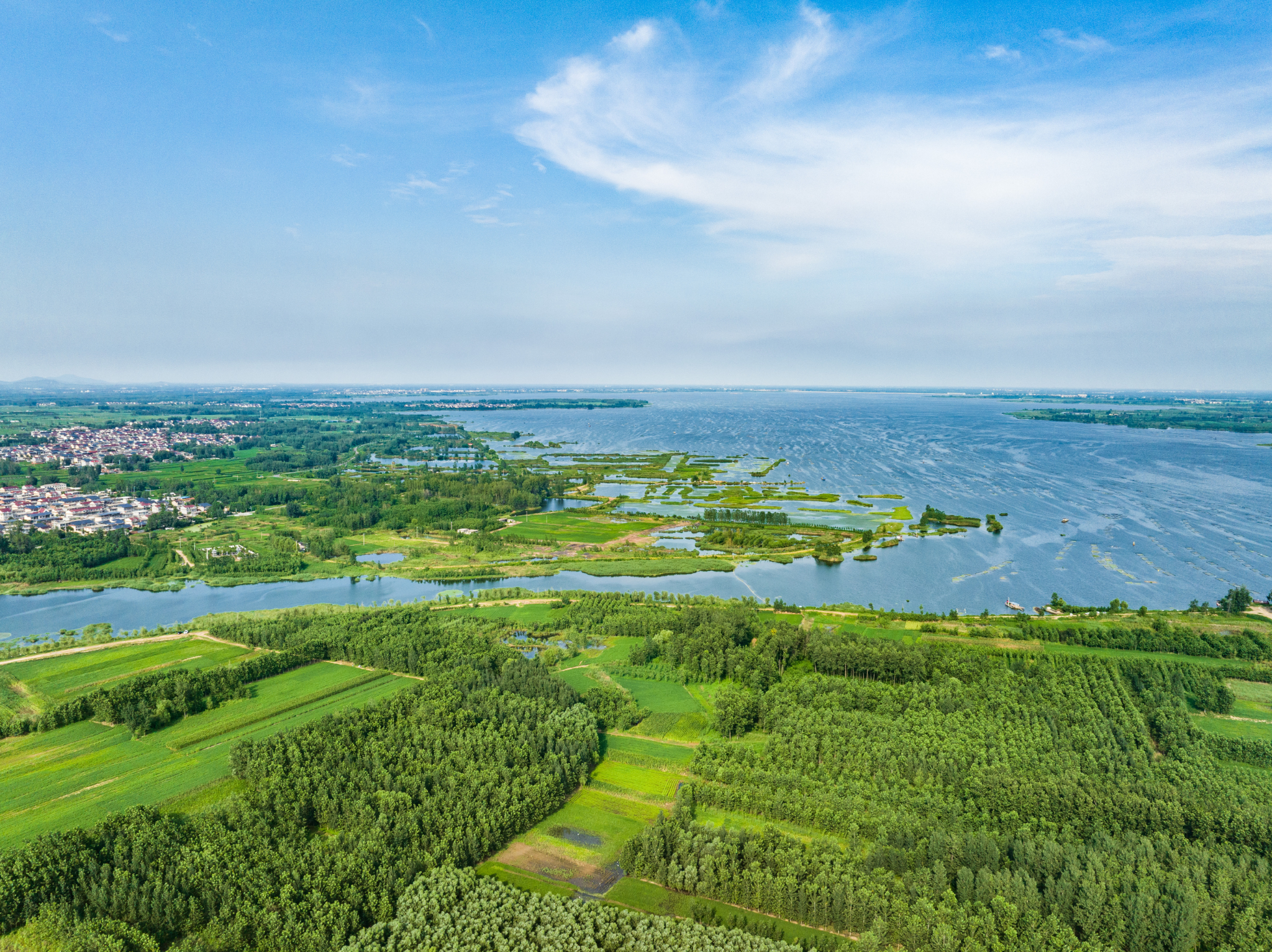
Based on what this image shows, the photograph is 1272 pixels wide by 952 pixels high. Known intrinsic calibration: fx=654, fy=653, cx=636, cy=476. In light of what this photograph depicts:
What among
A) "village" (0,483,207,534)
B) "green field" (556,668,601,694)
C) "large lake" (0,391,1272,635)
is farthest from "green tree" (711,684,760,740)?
"village" (0,483,207,534)

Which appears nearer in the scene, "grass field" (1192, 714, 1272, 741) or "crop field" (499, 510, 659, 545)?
"grass field" (1192, 714, 1272, 741)

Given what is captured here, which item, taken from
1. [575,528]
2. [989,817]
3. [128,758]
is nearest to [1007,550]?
[575,528]

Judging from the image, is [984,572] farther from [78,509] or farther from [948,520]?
[78,509]

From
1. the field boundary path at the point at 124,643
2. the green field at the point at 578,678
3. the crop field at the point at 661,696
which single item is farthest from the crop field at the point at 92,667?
the crop field at the point at 661,696

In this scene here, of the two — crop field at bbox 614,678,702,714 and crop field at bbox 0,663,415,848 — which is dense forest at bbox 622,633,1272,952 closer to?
crop field at bbox 614,678,702,714

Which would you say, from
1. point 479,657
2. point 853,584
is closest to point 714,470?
point 853,584

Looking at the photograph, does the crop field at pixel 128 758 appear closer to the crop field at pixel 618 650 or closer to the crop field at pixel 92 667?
the crop field at pixel 92 667
